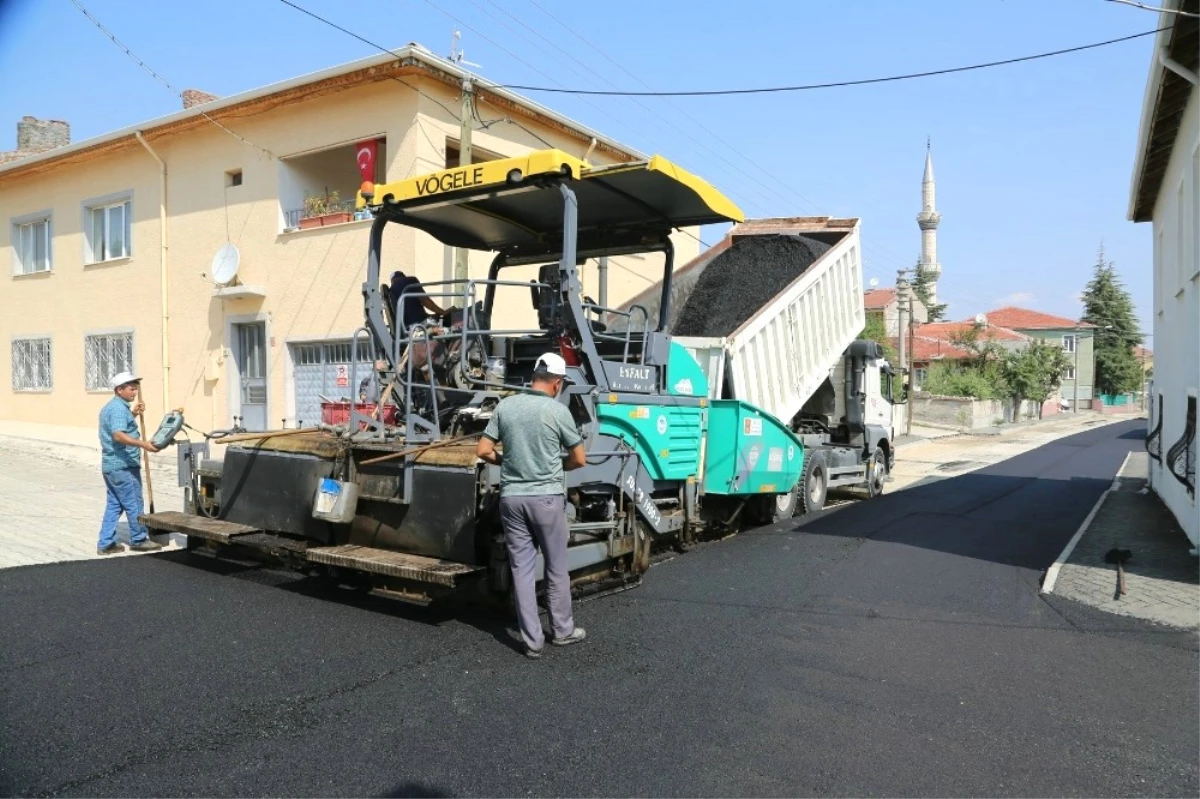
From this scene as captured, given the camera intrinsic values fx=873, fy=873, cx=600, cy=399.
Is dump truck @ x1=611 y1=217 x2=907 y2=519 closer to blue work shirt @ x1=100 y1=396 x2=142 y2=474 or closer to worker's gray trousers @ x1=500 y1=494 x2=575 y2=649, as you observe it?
worker's gray trousers @ x1=500 y1=494 x2=575 y2=649

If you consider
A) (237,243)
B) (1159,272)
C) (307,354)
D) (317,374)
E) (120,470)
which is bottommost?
(120,470)

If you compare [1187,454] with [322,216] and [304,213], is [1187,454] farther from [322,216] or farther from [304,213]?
[304,213]

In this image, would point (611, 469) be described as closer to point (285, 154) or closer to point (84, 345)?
point (285, 154)

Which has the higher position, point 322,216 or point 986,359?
point 322,216

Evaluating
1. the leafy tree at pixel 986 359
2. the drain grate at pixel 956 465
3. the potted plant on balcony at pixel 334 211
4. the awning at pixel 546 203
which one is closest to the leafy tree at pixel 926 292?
the leafy tree at pixel 986 359

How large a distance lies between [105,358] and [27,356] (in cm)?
313

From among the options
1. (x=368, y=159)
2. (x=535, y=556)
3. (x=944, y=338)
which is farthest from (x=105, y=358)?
(x=944, y=338)

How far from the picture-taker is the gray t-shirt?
15.6ft

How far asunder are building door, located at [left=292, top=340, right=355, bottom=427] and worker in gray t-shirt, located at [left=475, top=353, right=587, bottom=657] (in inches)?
354

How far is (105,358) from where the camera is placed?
1689 cm

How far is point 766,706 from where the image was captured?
13.2 ft

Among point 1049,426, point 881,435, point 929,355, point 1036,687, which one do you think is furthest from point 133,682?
point 929,355

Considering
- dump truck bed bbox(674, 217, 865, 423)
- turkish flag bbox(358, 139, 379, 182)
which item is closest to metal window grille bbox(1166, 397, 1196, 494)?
dump truck bed bbox(674, 217, 865, 423)

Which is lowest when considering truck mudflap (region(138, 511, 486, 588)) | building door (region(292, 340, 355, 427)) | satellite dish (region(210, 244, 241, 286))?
truck mudflap (region(138, 511, 486, 588))
